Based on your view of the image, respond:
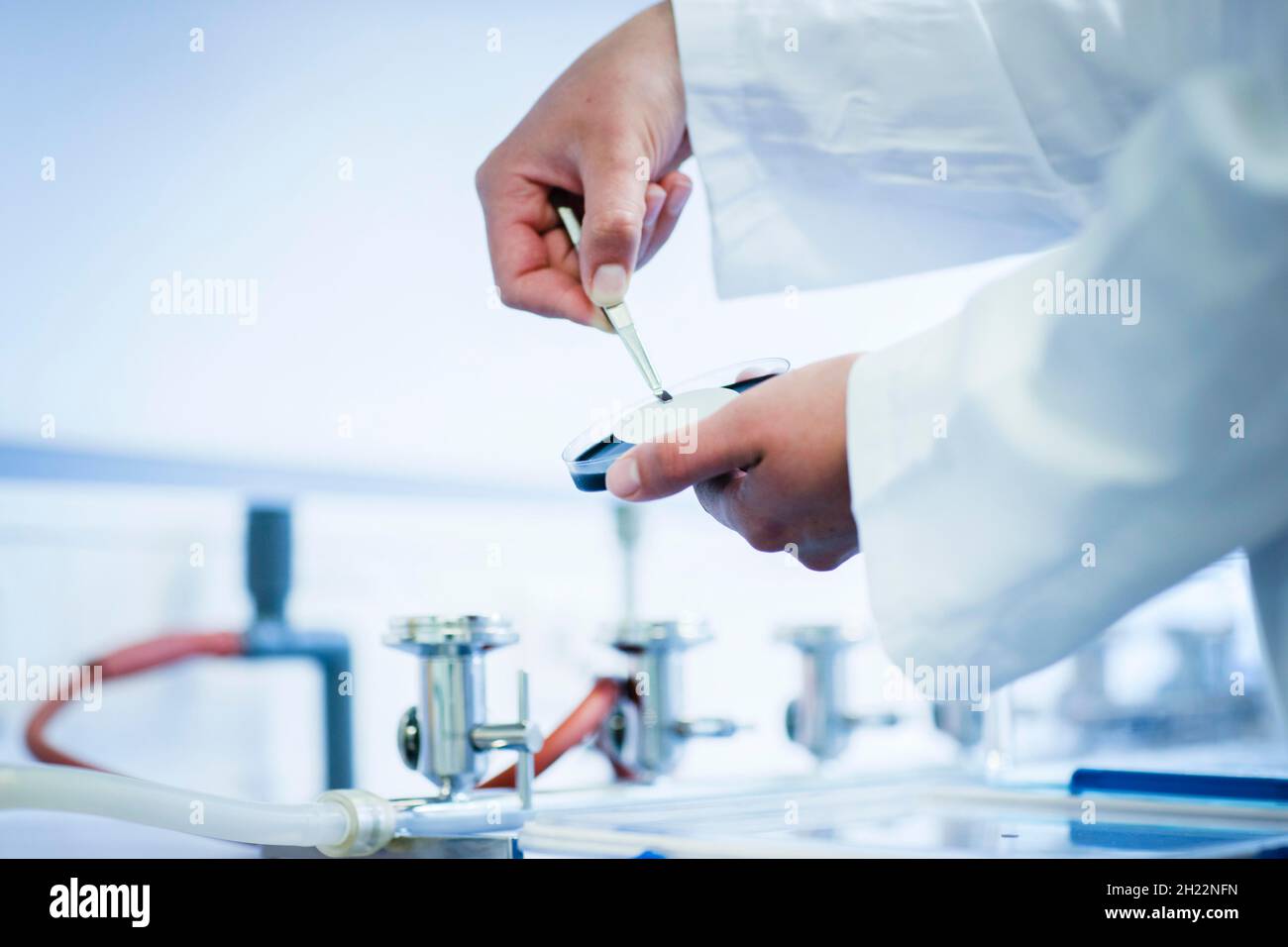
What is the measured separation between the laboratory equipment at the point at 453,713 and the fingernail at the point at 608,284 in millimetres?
195

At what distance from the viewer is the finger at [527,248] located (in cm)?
72

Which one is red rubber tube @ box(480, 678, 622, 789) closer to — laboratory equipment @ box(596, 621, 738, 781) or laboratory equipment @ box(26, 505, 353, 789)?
laboratory equipment @ box(596, 621, 738, 781)

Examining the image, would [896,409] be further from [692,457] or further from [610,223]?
[610,223]

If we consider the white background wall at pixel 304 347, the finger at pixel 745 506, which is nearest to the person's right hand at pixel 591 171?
the finger at pixel 745 506

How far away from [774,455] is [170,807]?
29 centimetres

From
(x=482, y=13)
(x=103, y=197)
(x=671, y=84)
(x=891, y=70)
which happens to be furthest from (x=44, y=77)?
(x=891, y=70)

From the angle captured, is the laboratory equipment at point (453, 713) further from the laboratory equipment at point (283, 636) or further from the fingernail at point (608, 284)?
the laboratory equipment at point (283, 636)

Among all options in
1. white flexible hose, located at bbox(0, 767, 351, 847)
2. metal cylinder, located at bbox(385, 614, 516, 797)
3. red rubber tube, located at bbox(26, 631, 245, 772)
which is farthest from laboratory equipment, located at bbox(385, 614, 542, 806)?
red rubber tube, located at bbox(26, 631, 245, 772)

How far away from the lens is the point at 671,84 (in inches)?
29.7

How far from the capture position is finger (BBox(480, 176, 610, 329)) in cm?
72

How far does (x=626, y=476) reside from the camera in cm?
53

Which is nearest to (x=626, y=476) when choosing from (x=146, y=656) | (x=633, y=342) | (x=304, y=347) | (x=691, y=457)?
(x=691, y=457)

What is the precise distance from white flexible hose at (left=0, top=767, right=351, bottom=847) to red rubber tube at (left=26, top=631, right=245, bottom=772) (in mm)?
269
